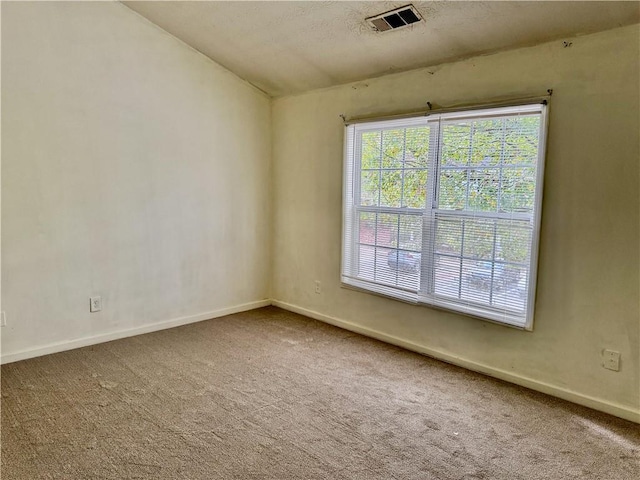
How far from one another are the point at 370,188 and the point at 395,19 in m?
1.36

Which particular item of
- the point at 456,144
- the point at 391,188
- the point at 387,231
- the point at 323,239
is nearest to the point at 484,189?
the point at 456,144

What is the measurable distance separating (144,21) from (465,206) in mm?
2930

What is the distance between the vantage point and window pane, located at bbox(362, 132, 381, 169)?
A: 3701 mm

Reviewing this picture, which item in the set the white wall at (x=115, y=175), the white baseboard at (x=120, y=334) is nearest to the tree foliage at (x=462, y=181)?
the white wall at (x=115, y=175)

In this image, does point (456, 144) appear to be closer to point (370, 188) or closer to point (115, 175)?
point (370, 188)

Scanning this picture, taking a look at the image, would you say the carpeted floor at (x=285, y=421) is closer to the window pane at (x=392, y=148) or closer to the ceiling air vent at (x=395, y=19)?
the window pane at (x=392, y=148)

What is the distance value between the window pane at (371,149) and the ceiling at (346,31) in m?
0.48

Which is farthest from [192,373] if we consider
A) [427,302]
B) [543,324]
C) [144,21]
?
[144,21]

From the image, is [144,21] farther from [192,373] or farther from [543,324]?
[543,324]

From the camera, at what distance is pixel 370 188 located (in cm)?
379

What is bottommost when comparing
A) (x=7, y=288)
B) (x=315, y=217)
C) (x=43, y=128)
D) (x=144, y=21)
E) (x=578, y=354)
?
(x=578, y=354)

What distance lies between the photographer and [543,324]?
2811 mm

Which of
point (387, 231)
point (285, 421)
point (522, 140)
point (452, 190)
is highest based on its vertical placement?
point (522, 140)

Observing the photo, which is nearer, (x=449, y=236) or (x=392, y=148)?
(x=449, y=236)
